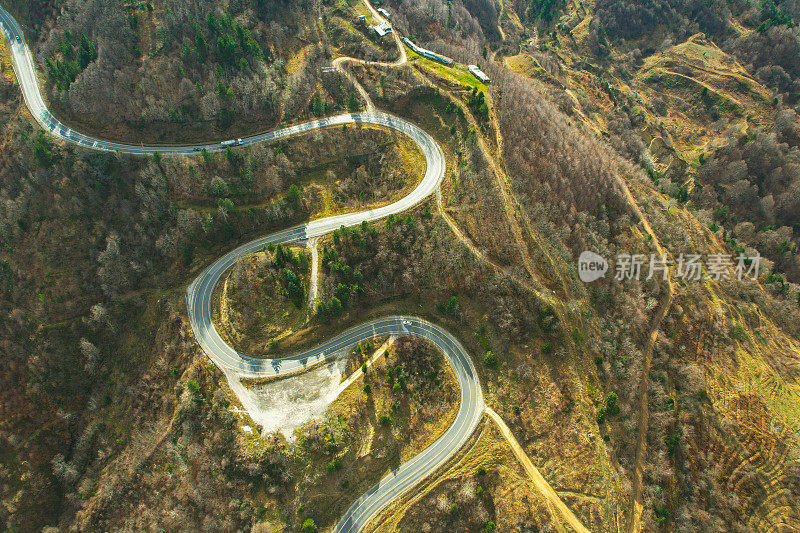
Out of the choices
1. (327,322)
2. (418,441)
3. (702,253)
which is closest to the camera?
(418,441)

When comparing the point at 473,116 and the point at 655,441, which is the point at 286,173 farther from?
A: the point at 655,441

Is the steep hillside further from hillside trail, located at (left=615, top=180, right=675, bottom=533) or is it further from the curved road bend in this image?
the curved road bend

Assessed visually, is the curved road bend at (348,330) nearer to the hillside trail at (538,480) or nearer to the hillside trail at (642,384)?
the hillside trail at (538,480)

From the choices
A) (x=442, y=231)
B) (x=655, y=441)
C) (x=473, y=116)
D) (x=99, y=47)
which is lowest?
(x=655, y=441)

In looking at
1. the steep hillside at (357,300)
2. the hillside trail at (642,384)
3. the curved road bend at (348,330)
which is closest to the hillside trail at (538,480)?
the steep hillside at (357,300)

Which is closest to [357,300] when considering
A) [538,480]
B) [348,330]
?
[348,330]

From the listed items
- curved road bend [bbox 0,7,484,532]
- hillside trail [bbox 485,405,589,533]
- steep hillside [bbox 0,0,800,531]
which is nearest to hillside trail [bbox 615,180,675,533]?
steep hillside [bbox 0,0,800,531]

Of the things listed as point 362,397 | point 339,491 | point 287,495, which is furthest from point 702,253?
point 287,495

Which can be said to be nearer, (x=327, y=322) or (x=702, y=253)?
(x=327, y=322)

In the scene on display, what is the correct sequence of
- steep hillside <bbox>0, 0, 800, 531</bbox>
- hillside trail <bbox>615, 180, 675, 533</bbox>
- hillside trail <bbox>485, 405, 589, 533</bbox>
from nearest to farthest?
hillside trail <bbox>485, 405, 589, 533</bbox>, hillside trail <bbox>615, 180, 675, 533</bbox>, steep hillside <bbox>0, 0, 800, 531</bbox>
